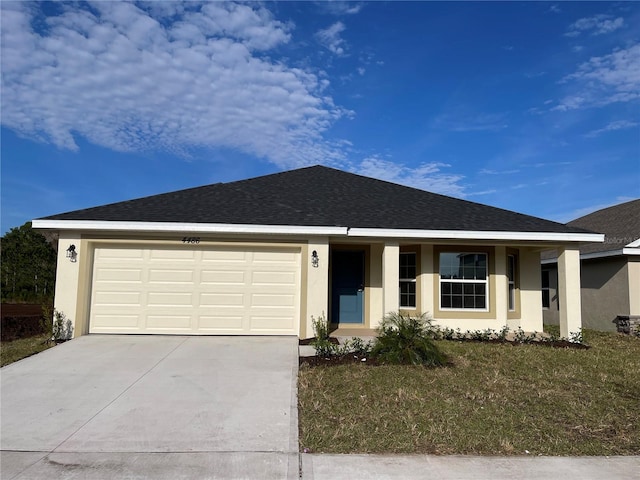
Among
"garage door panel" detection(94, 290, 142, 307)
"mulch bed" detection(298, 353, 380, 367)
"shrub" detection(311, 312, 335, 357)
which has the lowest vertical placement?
"mulch bed" detection(298, 353, 380, 367)

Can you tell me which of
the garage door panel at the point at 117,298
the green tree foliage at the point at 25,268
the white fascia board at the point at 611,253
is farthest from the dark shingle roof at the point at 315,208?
the green tree foliage at the point at 25,268

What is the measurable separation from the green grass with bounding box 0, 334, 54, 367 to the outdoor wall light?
1.87 meters

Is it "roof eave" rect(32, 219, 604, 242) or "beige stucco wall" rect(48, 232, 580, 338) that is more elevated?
A: "roof eave" rect(32, 219, 604, 242)

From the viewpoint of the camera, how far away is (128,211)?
35.9 ft

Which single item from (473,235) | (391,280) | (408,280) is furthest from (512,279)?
(391,280)

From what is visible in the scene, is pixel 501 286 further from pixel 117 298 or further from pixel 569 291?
pixel 117 298

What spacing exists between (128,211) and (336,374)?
6647 mm

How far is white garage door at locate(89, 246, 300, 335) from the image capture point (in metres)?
10.5

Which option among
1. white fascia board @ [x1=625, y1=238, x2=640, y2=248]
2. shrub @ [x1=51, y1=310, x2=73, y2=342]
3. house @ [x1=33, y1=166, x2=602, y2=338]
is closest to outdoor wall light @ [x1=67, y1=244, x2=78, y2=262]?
house @ [x1=33, y1=166, x2=602, y2=338]

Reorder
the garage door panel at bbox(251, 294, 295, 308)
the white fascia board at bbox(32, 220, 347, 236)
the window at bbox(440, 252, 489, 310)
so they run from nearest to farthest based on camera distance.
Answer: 1. the white fascia board at bbox(32, 220, 347, 236)
2. the garage door panel at bbox(251, 294, 295, 308)
3. the window at bbox(440, 252, 489, 310)

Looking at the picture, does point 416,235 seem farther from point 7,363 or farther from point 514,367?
point 7,363

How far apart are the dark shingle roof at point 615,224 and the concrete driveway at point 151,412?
11286 millimetres

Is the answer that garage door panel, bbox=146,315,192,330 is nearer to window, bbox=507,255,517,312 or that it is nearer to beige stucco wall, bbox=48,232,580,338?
beige stucco wall, bbox=48,232,580,338

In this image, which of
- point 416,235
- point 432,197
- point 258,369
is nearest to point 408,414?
point 258,369
